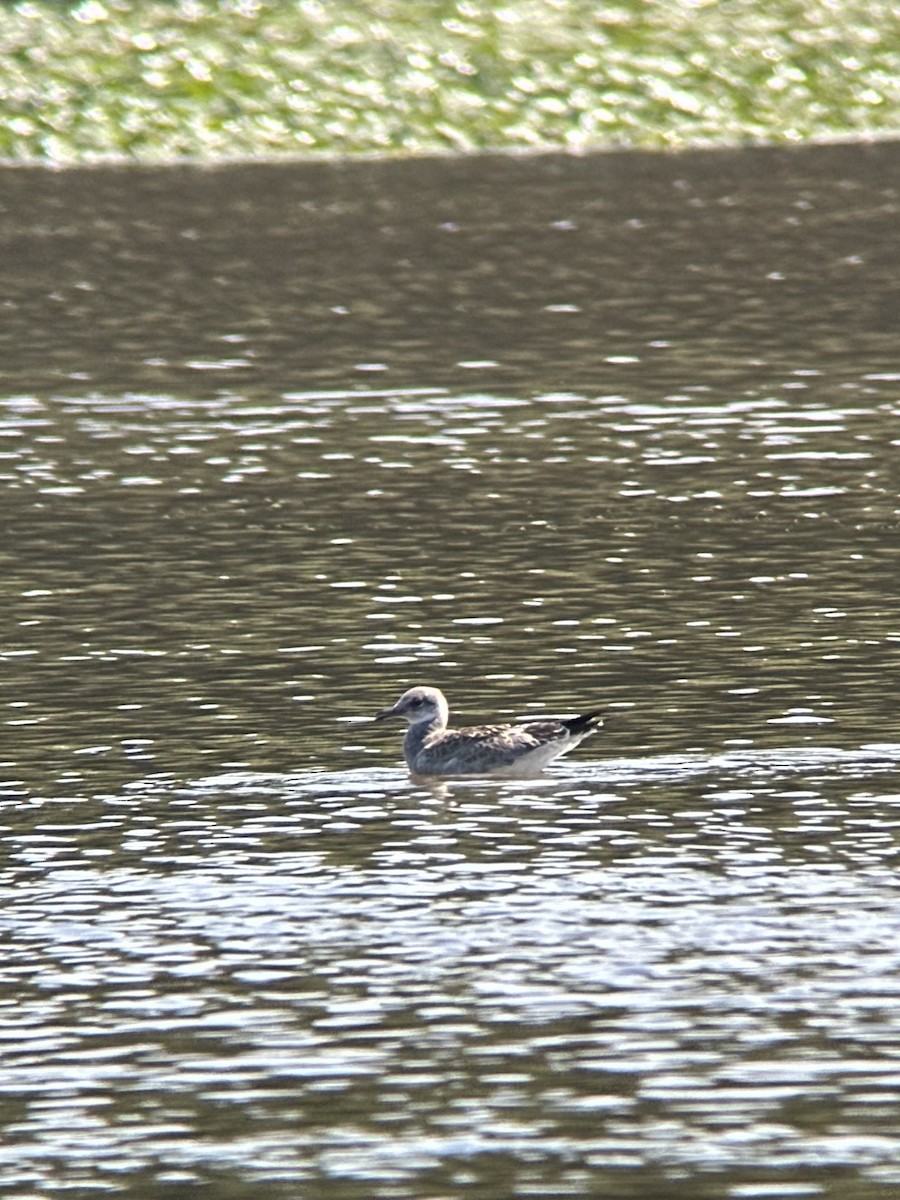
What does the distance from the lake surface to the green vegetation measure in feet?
56.1

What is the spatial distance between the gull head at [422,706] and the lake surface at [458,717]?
620mm

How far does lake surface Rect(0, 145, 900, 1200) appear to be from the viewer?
16.7m

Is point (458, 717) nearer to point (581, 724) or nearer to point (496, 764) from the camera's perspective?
point (496, 764)

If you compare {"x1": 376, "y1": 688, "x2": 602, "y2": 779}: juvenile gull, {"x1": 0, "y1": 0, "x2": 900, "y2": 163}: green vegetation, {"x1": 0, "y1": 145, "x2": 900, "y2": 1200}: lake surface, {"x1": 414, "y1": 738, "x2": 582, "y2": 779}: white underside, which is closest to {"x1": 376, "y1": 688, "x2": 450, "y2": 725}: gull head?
{"x1": 376, "y1": 688, "x2": 602, "y2": 779}: juvenile gull

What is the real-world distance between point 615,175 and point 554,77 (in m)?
7.25

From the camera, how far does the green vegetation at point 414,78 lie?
73.4 m

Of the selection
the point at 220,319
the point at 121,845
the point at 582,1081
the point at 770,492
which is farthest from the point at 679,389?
the point at 582,1081

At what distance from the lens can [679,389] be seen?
44250 millimetres

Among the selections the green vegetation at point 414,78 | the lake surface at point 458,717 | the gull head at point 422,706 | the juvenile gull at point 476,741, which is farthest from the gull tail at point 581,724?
the green vegetation at point 414,78

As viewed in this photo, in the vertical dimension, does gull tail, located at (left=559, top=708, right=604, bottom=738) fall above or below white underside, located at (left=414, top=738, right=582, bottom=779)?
above

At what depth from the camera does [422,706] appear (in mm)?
24891

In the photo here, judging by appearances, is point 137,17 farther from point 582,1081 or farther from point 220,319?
point 582,1081

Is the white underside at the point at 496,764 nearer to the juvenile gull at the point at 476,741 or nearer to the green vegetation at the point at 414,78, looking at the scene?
the juvenile gull at the point at 476,741

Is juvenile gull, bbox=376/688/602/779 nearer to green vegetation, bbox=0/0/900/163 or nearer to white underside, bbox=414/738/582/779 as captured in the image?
white underside, bbox=414/738/582/779
